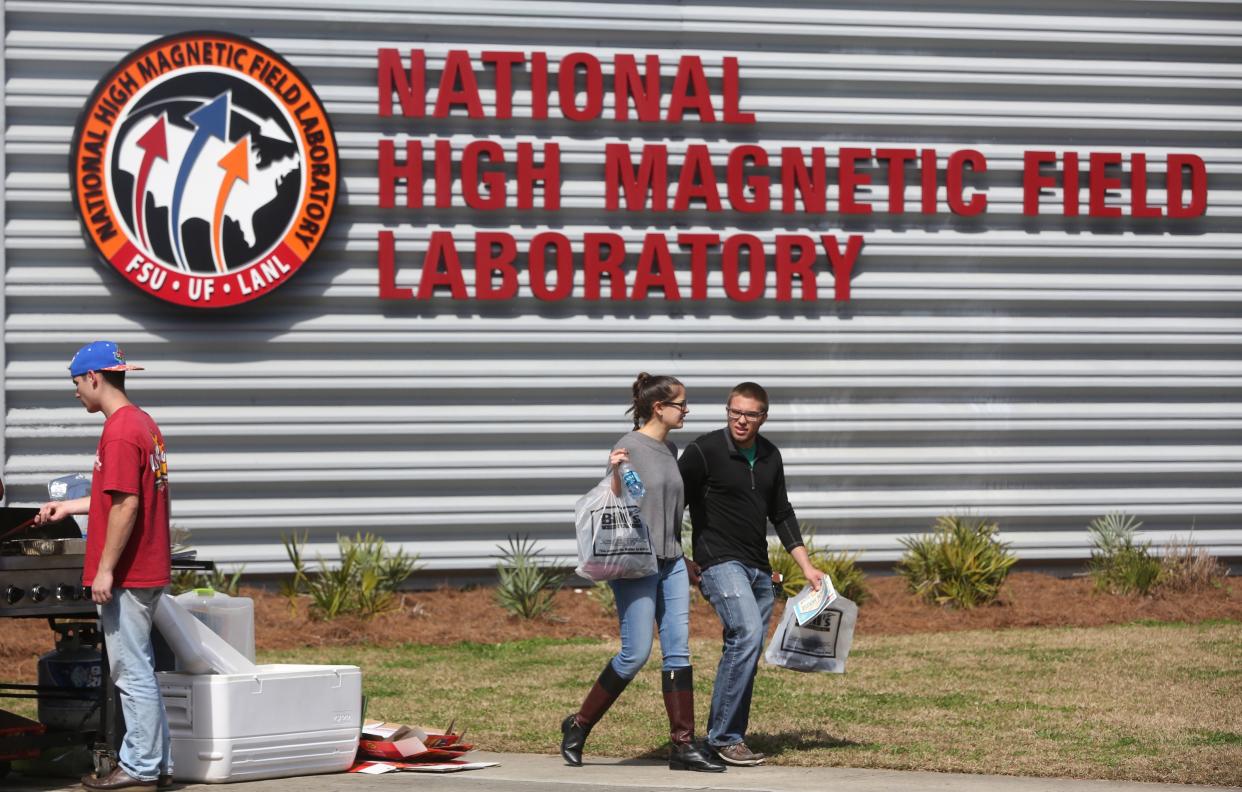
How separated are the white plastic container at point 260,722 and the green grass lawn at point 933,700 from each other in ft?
3.83

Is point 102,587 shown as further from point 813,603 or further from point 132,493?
point 813,603

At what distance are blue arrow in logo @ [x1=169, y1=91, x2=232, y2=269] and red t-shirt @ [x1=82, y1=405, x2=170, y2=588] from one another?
6.30 meters

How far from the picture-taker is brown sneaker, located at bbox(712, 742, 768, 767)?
27.3 feet

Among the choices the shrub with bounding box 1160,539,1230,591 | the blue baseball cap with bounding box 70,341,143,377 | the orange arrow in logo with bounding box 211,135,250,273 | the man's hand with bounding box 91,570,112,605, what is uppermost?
the orange arrow in logo with bounding box 211,135,250,273

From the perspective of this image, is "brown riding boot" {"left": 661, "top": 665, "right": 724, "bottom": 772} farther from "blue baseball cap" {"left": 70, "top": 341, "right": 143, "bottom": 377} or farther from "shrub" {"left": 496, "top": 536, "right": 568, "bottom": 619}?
"shrub" {"left": 496, "top": 536, "right": 568, "bottom": 619}

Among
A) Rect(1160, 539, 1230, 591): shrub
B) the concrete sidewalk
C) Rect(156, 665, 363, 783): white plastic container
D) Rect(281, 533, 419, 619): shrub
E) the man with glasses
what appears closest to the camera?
the concrete sidewalk

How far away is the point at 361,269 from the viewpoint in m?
14.0

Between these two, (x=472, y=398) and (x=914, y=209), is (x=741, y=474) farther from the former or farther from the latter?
(x=914, y=209)

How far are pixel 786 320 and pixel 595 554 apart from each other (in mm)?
6910

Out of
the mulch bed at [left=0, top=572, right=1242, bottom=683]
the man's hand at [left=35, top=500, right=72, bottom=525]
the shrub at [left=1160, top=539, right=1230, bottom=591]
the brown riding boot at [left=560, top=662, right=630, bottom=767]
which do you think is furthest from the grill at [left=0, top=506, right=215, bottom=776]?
the shrub at [left=1160, top=539, right=1230, bottom=591]

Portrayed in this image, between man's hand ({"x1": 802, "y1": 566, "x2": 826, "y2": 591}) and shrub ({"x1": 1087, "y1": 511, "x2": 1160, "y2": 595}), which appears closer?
man's hand ({"x1": 802, "y1": 566, "x2": 826, "y2": 591})

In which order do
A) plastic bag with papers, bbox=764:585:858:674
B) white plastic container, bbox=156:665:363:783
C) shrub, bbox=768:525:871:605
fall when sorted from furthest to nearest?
shrub, bbox=768:525:871:605, plastic bag with papers, bbox=764:585:858:674, white plastic container, bbox=156:665:363:783

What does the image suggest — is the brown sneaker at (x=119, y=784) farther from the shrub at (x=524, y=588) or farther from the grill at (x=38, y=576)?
the shrub at (x=524, y=588)

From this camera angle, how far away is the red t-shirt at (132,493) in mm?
7512
